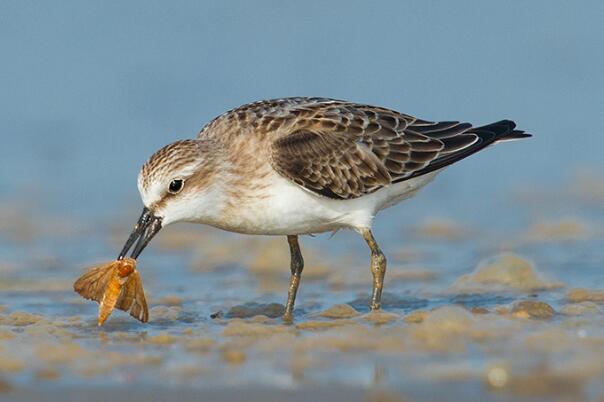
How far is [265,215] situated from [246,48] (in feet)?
33.8

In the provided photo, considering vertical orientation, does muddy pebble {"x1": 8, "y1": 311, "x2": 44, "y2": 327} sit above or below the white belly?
below

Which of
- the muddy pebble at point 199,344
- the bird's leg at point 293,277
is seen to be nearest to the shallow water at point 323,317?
the muddy pebble at point 199,344

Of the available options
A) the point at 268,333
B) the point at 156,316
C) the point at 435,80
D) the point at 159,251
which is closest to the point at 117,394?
the point at 268,333

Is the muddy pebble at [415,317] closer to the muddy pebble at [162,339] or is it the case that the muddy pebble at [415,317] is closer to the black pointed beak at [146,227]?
the muddy pebble at [162,339]

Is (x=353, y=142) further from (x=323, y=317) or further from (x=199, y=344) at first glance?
(x=199, y=344)

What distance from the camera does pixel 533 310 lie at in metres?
8.24

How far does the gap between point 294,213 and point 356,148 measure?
838 millimetres

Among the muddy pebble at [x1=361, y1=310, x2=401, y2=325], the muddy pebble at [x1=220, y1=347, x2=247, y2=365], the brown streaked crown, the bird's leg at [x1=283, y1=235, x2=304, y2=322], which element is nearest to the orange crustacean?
the brown streaked crown

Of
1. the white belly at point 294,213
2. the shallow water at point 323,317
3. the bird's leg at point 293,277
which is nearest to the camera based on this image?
the shallow water at point 323,317

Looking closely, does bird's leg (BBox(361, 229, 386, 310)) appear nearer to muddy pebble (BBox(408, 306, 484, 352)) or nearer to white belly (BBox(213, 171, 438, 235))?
white belly (BBox(213, 171, 438, 235))

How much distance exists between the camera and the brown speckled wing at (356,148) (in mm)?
8852

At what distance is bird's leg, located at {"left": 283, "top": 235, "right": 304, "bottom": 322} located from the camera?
8959 mm

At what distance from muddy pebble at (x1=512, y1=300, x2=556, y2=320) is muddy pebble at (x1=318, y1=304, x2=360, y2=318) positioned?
1.15m

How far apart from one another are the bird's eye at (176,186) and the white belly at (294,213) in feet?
1.38
